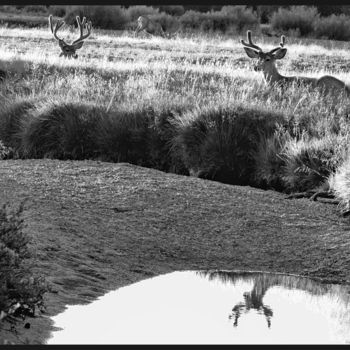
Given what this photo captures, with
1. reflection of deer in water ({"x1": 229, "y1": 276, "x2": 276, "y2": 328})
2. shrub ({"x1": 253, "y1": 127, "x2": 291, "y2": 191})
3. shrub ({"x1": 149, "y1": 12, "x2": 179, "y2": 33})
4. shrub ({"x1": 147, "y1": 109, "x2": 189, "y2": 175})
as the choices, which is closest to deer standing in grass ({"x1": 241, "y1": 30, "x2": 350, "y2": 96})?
shrub ({"x1": 147, "y1": 109, "x2": 189, "y2": 175})

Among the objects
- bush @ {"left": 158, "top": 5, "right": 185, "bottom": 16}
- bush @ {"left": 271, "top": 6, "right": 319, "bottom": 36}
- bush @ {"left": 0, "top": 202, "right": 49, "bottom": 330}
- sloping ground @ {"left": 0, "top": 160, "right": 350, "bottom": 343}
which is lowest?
bush @ {"left": 158, "top": 5, "right": 185, "bottom": 16}

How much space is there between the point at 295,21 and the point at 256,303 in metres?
36.5

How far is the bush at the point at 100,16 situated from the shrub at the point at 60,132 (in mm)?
29968

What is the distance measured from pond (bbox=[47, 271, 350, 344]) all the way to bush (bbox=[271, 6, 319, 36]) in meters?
35.0

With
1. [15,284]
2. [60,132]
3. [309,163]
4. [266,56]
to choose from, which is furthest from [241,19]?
[15,284]

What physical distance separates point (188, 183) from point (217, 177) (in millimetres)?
1337

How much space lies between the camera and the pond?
797 centimetres

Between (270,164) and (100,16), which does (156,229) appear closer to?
(270,164)

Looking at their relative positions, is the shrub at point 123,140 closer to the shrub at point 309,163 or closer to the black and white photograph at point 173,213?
the black and white photograph at point 173,213

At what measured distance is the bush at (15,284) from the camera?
7.48 m

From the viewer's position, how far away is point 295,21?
44.6 metres

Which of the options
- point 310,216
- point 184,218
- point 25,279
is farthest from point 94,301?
point 310,216

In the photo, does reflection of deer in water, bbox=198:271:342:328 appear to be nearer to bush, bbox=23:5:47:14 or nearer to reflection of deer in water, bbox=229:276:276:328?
reflection of deer in water, bbox=229:276:276:328

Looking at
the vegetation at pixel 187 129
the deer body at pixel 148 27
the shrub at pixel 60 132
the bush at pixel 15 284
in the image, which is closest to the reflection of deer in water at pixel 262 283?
the bush at pixel 15 284
